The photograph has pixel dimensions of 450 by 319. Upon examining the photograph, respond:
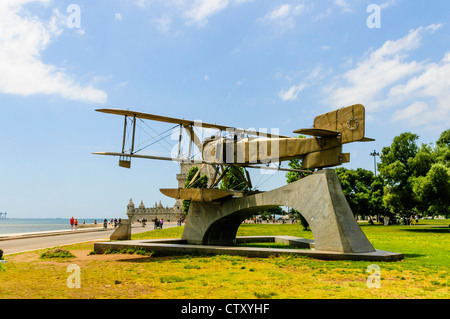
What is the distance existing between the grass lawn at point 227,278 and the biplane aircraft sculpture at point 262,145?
498 cm

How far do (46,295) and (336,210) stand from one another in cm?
1179

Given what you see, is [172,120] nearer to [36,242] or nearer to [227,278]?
[227,278]

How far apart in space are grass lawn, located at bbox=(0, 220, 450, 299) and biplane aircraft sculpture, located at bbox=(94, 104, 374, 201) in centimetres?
498

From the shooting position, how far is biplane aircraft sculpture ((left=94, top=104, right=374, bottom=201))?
15.9 m

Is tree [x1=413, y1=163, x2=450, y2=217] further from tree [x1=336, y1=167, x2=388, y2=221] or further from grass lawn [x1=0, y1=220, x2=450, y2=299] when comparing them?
grass lawn [x1=0, y1=220, x2=450, y2=299]

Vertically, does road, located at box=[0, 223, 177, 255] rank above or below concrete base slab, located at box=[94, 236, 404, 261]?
below

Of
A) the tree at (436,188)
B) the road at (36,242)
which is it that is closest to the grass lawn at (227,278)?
the road at (36,242)

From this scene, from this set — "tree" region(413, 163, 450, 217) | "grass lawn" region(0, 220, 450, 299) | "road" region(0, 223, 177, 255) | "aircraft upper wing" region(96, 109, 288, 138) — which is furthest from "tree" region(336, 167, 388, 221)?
"grass lawn" region(0, 220, 450, 299)

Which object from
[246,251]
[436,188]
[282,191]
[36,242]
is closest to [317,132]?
[282,191]

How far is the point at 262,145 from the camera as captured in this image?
1934 centimetres

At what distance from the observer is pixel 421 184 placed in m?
38.4

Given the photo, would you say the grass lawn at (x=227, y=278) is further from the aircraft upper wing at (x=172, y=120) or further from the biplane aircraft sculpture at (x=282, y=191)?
the aircraft upper wing at (x=172, y=120)

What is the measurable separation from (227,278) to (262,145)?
9.73 metres
